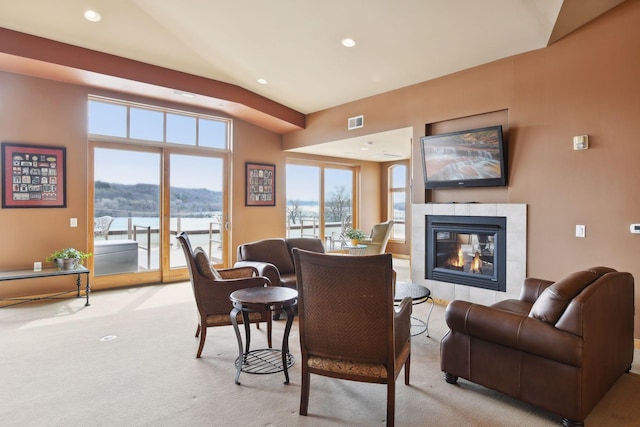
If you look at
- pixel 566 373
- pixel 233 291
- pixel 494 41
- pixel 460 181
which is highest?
pixel 494 41

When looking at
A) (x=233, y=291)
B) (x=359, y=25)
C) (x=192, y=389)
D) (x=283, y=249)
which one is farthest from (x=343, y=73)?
(x=192, y=389)

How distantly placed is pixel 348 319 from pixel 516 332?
1102 millimetres

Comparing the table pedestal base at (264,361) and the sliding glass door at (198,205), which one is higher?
the sliding glass door at (198,205)

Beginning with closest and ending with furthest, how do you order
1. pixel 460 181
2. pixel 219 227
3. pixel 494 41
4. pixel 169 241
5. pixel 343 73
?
1. pixel 494 41
2. pixel 460 181
3. pixel 343 73
4. pixel 169 241
5. pixel 219 227

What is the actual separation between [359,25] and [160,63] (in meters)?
3.02

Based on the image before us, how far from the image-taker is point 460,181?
4695 millimetres

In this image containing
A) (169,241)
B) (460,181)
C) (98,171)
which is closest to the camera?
(460,181)

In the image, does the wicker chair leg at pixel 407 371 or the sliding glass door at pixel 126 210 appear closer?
the wicker chair leg at pixel 407 371

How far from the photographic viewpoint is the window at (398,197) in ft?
30.3

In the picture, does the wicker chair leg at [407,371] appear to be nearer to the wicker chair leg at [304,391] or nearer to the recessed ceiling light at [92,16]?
the wicker chair leg at [304,391]

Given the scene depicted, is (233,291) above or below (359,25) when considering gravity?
below

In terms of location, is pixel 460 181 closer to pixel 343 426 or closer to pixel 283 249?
pixel 283 249

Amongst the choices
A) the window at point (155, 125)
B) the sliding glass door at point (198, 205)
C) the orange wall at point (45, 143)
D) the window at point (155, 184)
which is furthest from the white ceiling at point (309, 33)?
the sliding glass door at point (198, 205)

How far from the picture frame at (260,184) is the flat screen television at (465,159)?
11.2 ft
